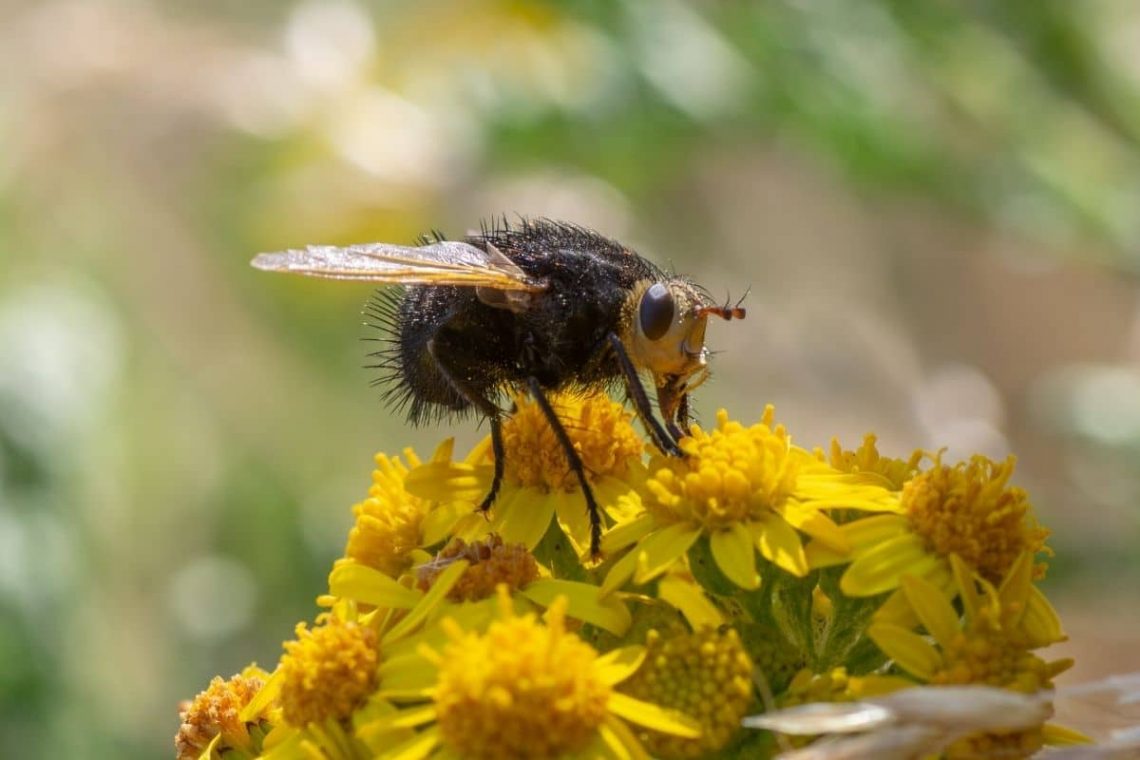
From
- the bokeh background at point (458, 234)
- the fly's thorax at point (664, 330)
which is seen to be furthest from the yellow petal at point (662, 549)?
the bokeh background at point (458, 234)

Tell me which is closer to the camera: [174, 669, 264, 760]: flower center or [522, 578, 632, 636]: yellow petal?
[522, 578, 632, 636]: yellow petal

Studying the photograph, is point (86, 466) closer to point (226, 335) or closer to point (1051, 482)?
point (226, 335)

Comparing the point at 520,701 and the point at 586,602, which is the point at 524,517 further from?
the point at 520,701

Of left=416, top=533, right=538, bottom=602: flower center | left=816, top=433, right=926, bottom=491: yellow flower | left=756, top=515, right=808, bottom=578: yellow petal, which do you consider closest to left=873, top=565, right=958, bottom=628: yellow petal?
left=756, top=515, right=808, bottom=578: yellow petal

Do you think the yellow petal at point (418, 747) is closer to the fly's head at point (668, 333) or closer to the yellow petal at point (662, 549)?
the yellow petal at point (662, 549)

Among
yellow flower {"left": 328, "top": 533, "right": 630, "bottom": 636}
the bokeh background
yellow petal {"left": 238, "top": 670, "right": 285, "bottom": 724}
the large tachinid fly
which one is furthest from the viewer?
the bokeh background

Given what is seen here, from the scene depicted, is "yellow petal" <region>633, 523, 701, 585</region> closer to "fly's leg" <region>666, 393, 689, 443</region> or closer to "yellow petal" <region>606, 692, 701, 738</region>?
"yellow petal" <region>606, 692, 701, 738</region>

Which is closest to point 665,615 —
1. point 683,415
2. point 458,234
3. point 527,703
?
point 527,703

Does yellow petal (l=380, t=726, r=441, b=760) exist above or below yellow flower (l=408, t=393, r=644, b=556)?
below
